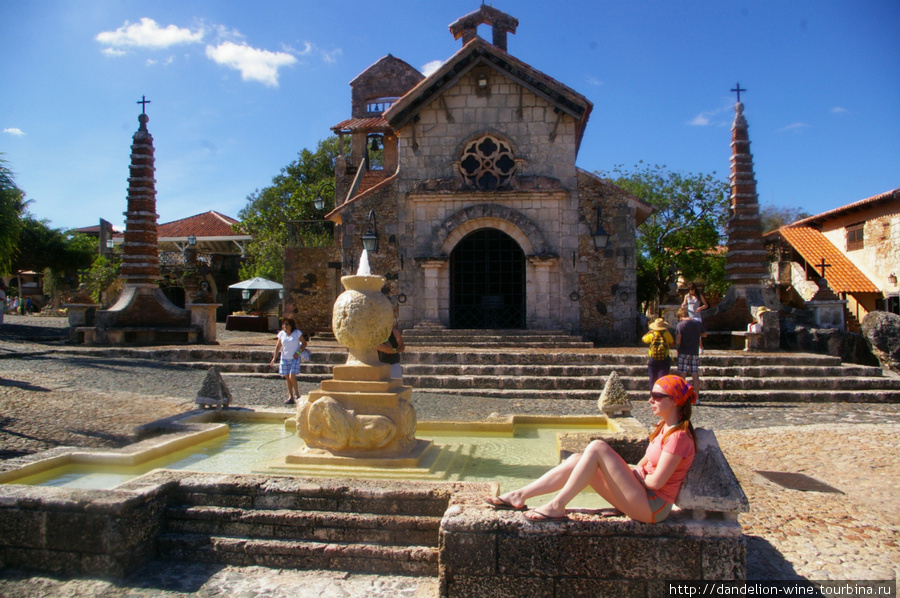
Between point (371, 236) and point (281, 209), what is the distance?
22.2 metres

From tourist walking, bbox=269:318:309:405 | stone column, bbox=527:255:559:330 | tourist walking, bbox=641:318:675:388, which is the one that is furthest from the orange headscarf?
stone column, bbox=527:255:559:330

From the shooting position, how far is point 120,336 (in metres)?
14.7

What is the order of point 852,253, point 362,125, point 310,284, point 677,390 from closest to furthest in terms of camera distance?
point 677,390 < point 310,284 < point 852,253 < point 362,125

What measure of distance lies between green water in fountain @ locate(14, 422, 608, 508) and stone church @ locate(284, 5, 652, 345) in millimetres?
8175

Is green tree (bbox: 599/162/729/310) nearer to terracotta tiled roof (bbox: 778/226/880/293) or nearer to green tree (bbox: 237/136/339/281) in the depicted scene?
terracotta tiled roof (bbox: 778/226/880/293)

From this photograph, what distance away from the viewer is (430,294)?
49.1ft

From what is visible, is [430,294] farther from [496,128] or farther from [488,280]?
[496,128]

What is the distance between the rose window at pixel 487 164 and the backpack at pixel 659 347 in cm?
762

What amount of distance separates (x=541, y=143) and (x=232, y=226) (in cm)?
2732

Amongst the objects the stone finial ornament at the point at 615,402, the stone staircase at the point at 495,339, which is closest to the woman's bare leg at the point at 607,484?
the stone finial ornament at the point at 615,402

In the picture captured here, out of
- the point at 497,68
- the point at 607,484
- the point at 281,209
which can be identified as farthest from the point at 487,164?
the point at 281,209

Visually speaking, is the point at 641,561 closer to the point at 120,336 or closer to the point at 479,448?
the point at 479,448

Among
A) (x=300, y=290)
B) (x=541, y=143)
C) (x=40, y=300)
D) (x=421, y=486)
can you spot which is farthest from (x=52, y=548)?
(x=40, y=300)

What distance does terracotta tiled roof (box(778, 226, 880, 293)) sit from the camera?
21625 mm
